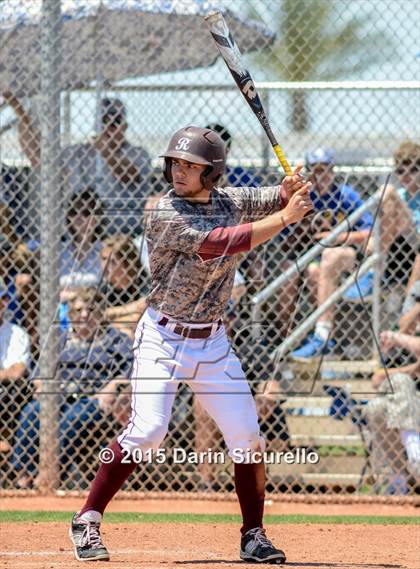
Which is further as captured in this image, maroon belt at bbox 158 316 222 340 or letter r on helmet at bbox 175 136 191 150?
maroon belt at bbox 158 316 222 340

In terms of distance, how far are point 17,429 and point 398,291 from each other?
2700 millimetres

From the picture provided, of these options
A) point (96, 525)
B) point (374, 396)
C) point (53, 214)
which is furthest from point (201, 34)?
point (96, 525)

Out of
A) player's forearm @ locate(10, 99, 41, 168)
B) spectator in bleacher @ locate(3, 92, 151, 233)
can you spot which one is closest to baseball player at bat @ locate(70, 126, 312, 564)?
spectator in bleacher @ locate(3, 92, 151, 233)

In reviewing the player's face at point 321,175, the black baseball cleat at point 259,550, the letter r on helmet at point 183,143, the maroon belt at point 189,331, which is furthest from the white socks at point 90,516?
the player's face at point 321,175

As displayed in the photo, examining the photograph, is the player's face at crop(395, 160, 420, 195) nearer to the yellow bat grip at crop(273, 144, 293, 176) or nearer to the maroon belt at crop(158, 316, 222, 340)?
the yellow bat grip at crop(273, 144, 293, 176)

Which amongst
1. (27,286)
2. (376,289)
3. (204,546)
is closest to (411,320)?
(376,289)

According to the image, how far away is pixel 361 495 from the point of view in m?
6.95

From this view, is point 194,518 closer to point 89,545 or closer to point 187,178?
point 89,545

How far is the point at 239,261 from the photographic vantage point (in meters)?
7.14

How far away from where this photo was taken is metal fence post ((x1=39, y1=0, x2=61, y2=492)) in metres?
6.96

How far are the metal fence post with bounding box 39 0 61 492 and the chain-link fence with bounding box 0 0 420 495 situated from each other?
1cm

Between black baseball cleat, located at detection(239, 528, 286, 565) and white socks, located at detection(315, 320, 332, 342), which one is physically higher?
white socks, located at detection(315, 320, 332, 342)

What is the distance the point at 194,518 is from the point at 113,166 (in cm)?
243

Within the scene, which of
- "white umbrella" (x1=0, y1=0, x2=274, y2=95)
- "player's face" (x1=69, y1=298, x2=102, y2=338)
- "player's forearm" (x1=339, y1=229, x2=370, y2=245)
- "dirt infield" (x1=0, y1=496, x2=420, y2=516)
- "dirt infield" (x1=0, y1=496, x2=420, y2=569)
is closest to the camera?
"dirt infield" (x1=0, y1=496, x2=420, y2=569)
